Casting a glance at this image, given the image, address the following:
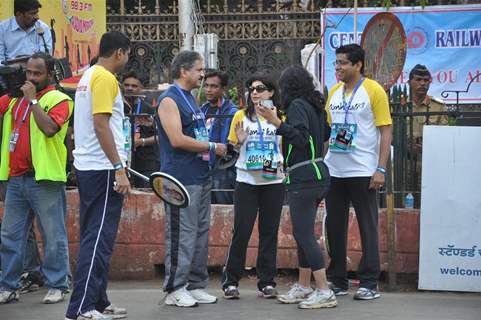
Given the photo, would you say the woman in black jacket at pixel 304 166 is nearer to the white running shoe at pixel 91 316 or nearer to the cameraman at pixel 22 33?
the white running shoe at pixel 91 316

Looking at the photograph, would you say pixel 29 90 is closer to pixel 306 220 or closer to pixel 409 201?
pixel 306 220

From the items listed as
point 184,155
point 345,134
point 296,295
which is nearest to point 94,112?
point 184,155

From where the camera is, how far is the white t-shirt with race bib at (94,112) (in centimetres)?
693

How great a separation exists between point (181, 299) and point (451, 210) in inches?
98.4

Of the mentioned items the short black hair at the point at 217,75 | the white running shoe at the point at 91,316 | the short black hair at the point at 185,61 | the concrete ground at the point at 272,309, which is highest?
the short black hair at the point at 185,61

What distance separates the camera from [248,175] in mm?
8156

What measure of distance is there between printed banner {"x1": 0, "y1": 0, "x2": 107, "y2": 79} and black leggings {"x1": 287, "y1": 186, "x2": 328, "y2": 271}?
635 centimetres

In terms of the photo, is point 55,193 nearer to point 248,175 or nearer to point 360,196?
point 248,175

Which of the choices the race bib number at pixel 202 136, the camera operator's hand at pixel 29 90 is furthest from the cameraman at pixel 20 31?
the race bib number at pixel 202 136

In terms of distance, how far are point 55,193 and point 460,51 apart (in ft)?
31.6

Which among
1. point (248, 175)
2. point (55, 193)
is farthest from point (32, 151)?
point (248, 175)

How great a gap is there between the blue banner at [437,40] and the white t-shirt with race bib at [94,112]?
30.0 feet

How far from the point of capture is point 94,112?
6.92 metres

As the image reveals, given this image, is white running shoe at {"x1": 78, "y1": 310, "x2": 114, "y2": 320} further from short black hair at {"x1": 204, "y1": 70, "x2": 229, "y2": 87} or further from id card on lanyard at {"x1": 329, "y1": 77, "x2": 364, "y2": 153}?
short black hair at {"x1": 204, "y1": 70, "x2": 229, "y2": 87}
